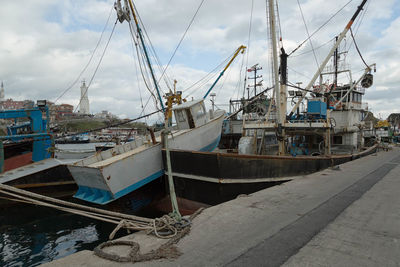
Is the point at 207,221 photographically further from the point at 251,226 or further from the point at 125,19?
the point at 125,19

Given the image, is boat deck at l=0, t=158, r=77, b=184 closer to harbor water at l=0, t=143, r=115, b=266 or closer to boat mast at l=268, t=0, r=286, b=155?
harbor water at l=0, t=143, r=115, b=266

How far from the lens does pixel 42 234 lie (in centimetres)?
925

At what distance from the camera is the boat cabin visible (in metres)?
12.3

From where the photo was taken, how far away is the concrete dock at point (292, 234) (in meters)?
3.93

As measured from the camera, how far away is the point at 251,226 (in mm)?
5273

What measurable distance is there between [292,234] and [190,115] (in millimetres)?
8282

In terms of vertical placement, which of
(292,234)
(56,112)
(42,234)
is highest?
(56,112)

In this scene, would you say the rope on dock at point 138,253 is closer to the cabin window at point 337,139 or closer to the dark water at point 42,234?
the dark water at point 42,234

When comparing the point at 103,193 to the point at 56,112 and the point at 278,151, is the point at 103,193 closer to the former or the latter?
the point at 278,151

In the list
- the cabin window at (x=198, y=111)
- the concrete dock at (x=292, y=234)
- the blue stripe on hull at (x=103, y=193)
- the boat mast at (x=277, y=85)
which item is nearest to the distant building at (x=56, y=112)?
the blue stripe on hull at (x=103, y=193)

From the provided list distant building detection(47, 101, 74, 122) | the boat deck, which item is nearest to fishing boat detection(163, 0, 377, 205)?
the boat deck

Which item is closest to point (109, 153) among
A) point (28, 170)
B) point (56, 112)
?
point (28, 170)

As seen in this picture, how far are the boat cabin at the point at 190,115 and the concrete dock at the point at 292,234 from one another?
219 inches

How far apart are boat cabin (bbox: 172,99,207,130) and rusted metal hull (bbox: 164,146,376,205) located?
3165mm
